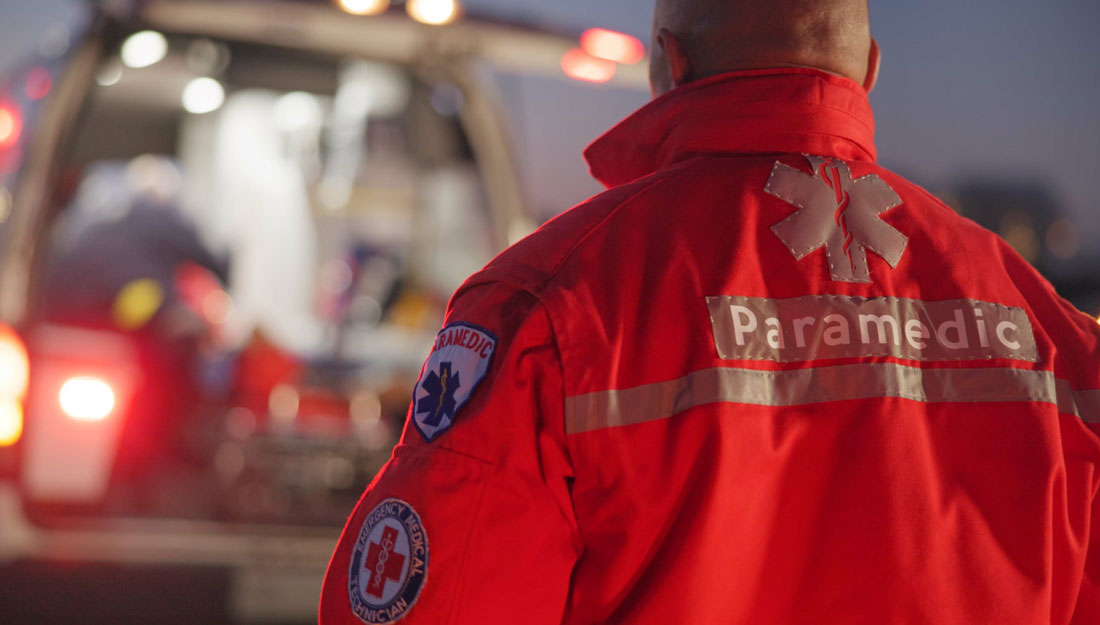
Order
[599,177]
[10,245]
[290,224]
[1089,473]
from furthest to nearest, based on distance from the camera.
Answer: [290,224]
[10,245]
[599,177]
[1089,473]

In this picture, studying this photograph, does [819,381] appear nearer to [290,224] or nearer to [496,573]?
[496,573]

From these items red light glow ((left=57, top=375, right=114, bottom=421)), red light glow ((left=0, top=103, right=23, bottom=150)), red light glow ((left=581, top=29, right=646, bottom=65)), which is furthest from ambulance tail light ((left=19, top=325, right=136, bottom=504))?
red light glow ((left=581, top=29, right=646, bottom=65))

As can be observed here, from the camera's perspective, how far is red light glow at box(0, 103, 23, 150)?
3295 mm

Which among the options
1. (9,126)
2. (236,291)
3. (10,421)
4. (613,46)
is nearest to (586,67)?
(613,46)

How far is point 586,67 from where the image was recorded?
3.62 meters

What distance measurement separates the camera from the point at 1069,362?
1.32m

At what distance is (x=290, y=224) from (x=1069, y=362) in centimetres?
560

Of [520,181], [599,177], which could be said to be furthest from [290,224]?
[599,177]

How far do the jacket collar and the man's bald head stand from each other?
0.03 metres

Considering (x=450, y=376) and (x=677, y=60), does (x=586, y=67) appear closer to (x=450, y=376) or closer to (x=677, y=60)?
(x=677, y=60)

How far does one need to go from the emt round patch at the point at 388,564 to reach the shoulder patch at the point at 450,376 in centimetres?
10

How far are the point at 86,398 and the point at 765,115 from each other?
2.67 m

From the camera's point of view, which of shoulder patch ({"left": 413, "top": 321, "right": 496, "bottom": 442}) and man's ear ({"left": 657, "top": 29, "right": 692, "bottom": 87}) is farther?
man's ear ({"left": 657, "top": 29, "right": 692, "bottom": 87})

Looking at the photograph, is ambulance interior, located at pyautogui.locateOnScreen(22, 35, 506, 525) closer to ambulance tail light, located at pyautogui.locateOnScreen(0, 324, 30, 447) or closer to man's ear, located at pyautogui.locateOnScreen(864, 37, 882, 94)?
ambulance tail light, located at pyautogui.locateOnScreen(0, 324, 30, 447)
